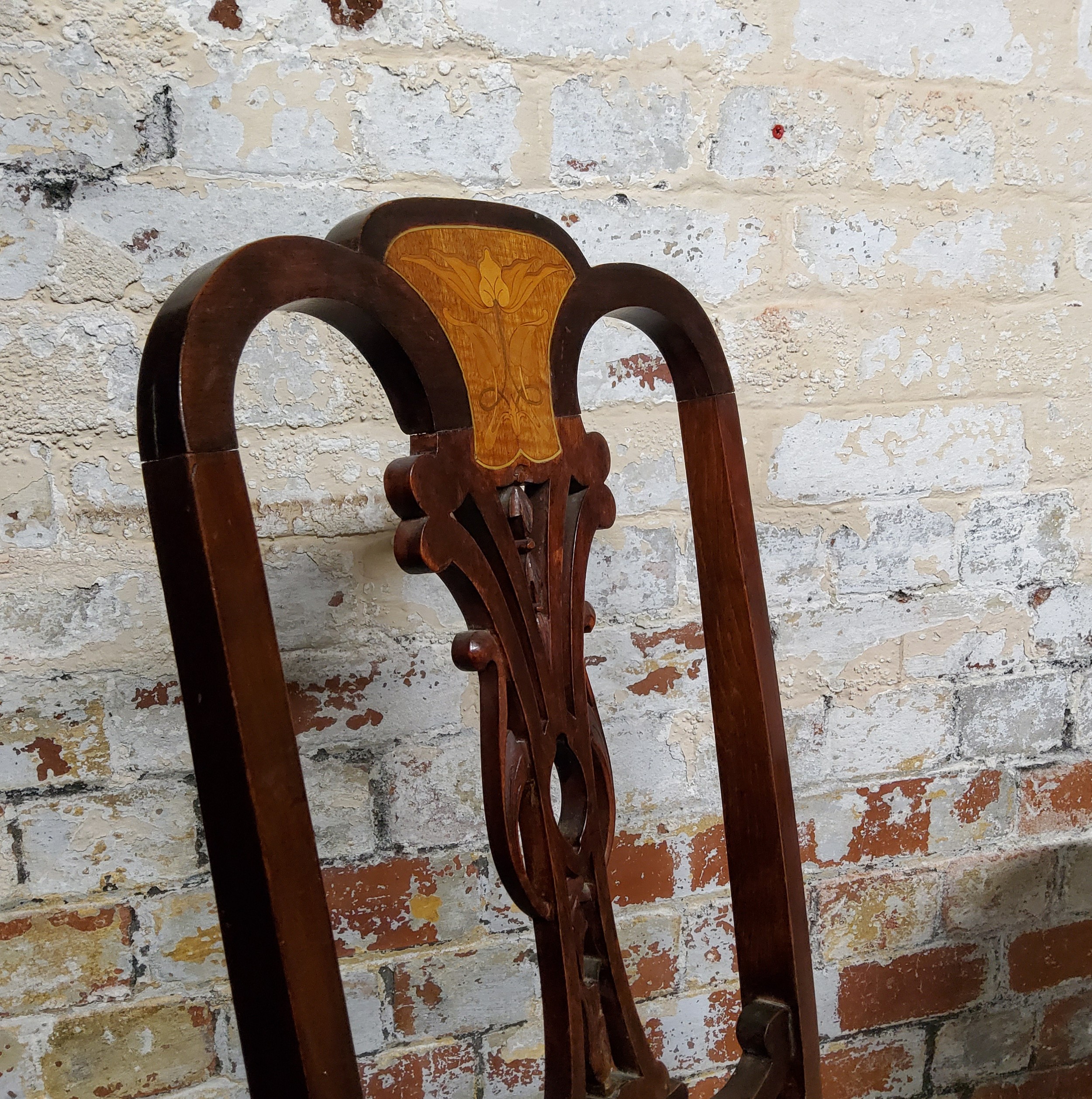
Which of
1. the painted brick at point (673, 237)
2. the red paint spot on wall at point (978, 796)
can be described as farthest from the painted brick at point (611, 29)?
the red paint spot on wall at point (978, 796)

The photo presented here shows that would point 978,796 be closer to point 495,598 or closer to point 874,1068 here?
point 874,1068

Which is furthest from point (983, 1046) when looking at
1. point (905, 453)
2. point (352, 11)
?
point (352, 11)

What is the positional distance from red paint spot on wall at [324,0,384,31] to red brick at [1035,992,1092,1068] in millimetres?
1495

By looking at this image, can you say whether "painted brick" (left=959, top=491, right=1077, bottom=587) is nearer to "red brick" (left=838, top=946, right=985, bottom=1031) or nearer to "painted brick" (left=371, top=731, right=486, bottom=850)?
"red brick" (left=838, top=946, right=985, bottom=1031)

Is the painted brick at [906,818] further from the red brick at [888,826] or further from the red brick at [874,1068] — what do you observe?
the red brick at [874,1068]

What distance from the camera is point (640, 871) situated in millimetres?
1236

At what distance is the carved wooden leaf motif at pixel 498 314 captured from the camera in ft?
2.24

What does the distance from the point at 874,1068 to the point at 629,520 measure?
0.81 metres

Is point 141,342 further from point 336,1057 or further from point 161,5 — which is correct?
point 336,1057

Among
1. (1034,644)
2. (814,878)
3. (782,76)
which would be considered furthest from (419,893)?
(782,76)

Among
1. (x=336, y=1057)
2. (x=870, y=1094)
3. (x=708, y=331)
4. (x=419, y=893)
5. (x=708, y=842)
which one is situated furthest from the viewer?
(x=870, y=1094)

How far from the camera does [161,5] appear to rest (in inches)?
37.3

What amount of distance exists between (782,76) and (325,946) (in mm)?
1007

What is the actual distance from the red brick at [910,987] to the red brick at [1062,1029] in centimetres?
14
